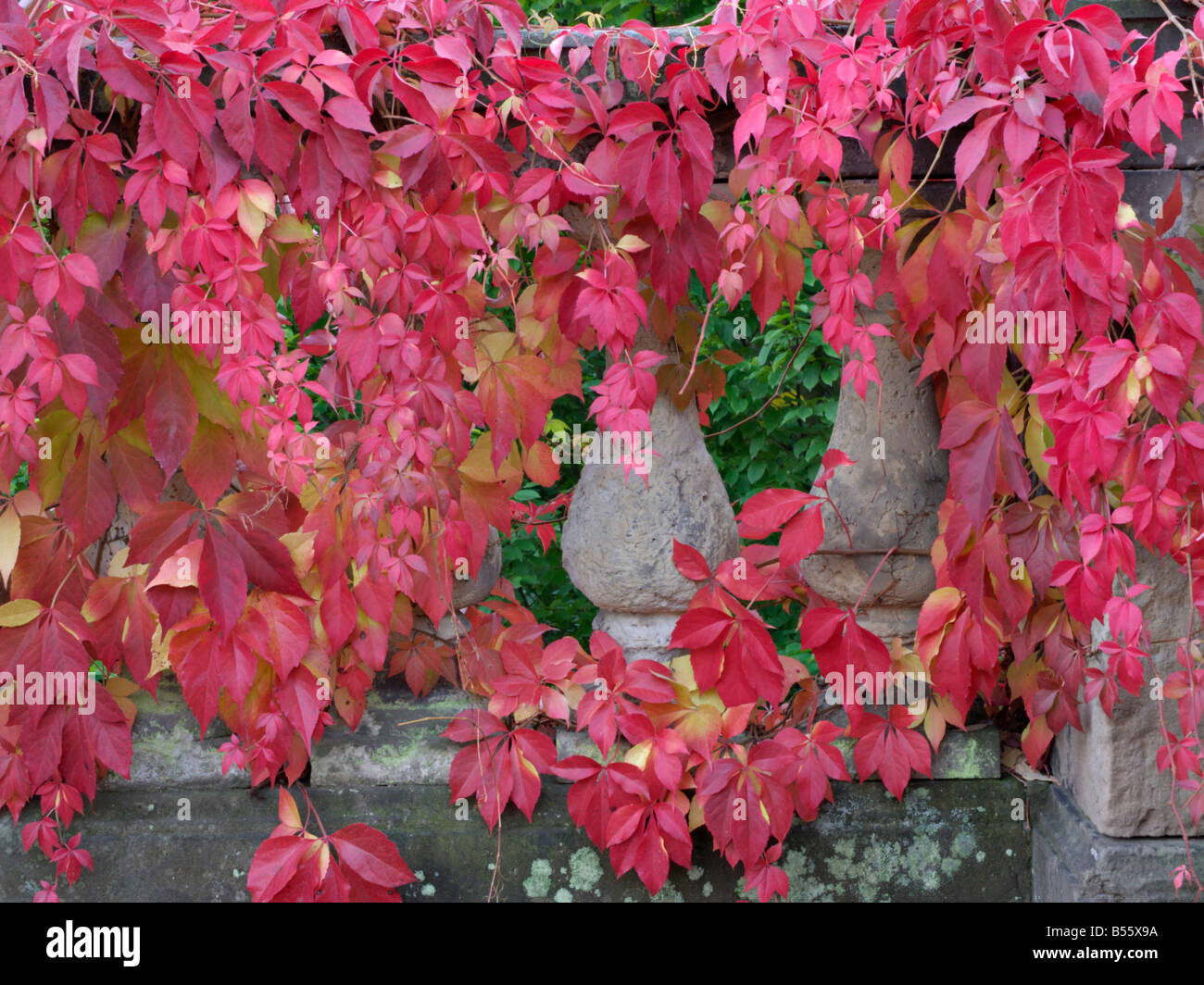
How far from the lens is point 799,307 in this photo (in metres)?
3.69

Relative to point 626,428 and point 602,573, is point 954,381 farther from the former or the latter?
point 602,573

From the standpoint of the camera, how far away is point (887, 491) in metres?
1.76

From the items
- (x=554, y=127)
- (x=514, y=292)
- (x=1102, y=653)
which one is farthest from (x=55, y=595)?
(x=1102, y=653)

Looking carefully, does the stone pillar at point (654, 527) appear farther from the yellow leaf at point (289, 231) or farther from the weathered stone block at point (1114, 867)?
the weathered stone block at point (1114, 867)

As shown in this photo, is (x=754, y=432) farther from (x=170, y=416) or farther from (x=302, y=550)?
(x=170, y=416)

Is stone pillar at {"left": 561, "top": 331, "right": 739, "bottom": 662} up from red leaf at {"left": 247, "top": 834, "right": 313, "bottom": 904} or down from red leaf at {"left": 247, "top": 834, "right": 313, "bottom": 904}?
up

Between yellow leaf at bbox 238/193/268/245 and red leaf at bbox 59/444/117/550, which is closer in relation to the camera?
yellow leaf at bbox 238/193/268/245

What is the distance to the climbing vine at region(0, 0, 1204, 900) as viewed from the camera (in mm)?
1407

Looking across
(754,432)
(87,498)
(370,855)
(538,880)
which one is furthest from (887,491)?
(754,432)

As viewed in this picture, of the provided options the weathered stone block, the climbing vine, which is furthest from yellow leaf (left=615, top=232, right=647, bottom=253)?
the weathered stone block

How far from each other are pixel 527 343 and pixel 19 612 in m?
0.85

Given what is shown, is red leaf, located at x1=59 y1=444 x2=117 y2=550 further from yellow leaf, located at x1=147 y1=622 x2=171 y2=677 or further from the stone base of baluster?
the stone base of baluster

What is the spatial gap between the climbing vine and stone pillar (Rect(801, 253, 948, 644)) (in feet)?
0.31

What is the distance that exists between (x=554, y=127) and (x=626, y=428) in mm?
435
